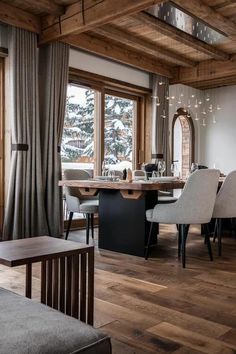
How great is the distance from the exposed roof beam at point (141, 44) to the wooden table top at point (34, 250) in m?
3.94

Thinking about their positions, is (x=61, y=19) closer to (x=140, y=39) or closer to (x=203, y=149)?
(x=140, y=39)

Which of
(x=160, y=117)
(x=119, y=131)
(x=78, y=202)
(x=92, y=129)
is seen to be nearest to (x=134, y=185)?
(x=78, y=202)

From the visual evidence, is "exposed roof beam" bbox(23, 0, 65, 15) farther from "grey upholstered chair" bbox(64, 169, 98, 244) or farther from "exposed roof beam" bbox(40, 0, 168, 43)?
"grey upholstered chair" bbox(64, 169, 98, 244)

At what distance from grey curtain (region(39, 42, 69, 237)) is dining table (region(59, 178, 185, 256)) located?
88 cm

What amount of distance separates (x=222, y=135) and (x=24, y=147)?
4.78 metres

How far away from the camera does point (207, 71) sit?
6.76 meters

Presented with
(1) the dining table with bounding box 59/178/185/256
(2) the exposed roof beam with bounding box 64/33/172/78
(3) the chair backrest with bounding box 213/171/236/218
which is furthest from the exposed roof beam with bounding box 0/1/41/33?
(3) the chair backrest with bounding box 213/171/236/218

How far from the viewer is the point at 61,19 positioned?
4.62 metres

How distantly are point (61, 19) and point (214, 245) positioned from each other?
10.8 feet

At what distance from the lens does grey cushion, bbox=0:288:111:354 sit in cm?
97

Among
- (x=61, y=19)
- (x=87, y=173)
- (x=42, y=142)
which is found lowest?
(x=87, y=173)

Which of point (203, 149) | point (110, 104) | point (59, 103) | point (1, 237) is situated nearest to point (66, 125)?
point (59, 103)

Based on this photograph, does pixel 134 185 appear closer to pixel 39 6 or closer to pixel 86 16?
pixel 86 16

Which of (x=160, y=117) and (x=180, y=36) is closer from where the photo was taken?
(x=180, y=36)
